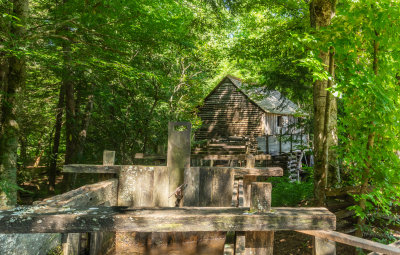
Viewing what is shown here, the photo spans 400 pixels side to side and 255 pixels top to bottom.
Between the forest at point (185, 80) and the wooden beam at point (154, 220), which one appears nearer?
the wooden beam at point (154, 220)

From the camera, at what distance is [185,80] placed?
14.2 m

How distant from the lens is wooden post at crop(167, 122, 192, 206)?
381cm

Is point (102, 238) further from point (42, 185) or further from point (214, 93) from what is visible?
point (214, 93)

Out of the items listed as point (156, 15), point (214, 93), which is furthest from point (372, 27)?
point (214, 93)

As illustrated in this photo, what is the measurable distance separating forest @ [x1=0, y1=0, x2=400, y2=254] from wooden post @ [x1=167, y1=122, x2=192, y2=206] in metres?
2.08

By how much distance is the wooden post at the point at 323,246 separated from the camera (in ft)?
6.24

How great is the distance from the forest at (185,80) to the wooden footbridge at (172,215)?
5.37ft

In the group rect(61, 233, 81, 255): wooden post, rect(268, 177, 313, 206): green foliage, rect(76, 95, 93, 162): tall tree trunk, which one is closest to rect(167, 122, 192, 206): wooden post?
rect(61, 233, 81, 255): wooden post

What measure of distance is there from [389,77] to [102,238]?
448 centimetres

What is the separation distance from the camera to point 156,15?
780 centimetres

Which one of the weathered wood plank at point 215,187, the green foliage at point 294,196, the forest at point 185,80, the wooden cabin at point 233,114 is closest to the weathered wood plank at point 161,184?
the weathered wood plank at point 215,187

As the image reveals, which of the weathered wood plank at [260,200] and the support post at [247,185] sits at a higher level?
the weathered wood plank at [260,200]

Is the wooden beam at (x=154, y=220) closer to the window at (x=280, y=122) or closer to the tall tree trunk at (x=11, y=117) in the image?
the tall tree trunk at (x=11, y=117)

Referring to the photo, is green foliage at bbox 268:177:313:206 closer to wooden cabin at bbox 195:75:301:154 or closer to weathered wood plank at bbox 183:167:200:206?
weathered wood plank at bbox 183:167:200:206
